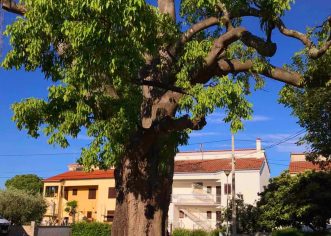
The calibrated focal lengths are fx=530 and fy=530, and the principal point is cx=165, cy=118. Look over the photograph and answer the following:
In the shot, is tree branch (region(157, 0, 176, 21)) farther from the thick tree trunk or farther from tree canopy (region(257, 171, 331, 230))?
tree canopy (region(257, 171, 331, 230))

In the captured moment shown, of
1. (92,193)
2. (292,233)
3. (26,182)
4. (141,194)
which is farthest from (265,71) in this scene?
(26,182)

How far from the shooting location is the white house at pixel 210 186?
54.7m

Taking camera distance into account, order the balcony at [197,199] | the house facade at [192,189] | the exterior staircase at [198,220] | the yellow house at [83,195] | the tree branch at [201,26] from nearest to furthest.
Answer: the tree branch at [201,26] → the exterior staircase at [198,220] → the house facade at [192,189] → the balcony at [197,199] → the yellow house at [83,195]

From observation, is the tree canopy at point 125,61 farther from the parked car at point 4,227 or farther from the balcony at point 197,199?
the balcony at point 197,199

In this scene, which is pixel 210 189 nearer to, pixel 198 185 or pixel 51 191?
pixel 198 185

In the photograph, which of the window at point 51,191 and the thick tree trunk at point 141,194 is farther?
the window at point 51,191

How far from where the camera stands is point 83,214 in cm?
6612

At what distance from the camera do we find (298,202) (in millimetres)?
29703

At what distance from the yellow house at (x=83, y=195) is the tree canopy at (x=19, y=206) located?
943 cm

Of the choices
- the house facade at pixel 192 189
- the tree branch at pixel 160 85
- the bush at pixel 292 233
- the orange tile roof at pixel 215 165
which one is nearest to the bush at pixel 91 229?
the house facade at pixel 192 189

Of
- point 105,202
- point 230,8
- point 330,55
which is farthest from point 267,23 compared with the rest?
point 105,202

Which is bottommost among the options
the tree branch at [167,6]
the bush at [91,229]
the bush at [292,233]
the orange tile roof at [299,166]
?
the bush at [292,233]

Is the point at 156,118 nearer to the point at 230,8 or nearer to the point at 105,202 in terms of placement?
the point at 230,8

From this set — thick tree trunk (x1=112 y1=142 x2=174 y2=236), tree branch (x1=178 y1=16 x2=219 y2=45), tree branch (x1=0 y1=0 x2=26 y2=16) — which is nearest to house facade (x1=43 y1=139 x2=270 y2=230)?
thick tree trunk (x1=112 y1=142 x2=174 y2=236)
